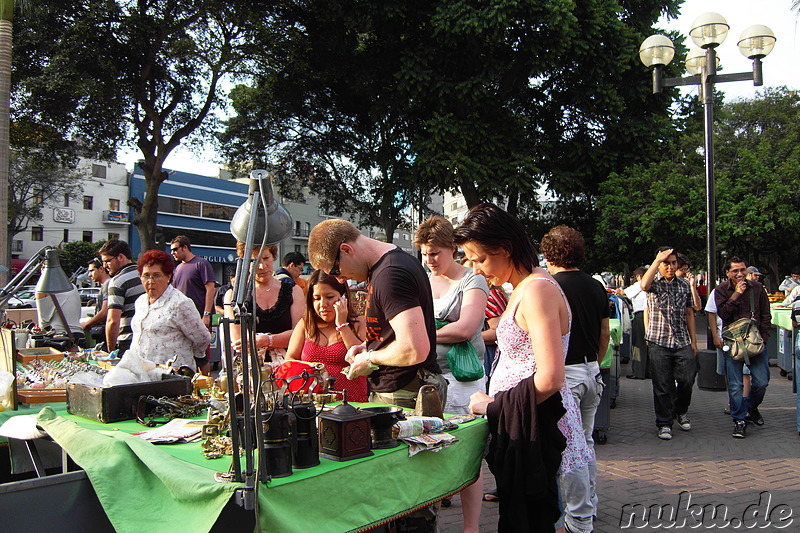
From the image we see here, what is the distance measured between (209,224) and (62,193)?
15.2m

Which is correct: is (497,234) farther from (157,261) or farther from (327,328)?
Result: (157,261)

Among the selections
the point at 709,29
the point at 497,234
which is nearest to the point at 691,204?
the point at 709,29

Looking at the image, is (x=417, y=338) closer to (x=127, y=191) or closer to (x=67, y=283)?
(x=67, y=283)

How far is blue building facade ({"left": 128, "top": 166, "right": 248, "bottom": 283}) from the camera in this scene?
175 feet

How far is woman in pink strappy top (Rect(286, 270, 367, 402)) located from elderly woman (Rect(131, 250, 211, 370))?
3.15 feet

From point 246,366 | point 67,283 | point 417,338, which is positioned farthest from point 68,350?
point 246,366

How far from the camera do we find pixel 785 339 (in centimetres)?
1047

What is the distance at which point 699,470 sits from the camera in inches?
211

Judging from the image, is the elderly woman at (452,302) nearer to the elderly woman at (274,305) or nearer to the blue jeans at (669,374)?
the elderly woman at (274,305)

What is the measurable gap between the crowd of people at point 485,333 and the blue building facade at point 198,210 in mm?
48759

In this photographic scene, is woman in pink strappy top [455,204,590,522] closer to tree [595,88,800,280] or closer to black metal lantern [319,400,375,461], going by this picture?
black metal lantern [319,400,375,461]

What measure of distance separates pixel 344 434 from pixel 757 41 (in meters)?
8.72

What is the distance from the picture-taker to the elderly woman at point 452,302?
3.97 m

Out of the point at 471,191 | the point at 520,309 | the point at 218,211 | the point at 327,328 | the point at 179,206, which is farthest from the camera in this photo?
the point at 218,211
